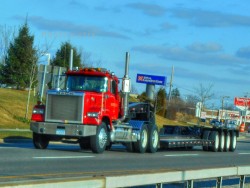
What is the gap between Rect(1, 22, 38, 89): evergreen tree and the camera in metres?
51.4

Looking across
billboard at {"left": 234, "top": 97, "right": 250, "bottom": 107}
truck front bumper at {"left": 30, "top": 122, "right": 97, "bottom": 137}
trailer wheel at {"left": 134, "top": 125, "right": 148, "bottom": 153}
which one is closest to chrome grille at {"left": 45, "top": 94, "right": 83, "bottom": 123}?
truck front bumper at {"left": 30, "top": 122, "right": 97, "bottom": 137}

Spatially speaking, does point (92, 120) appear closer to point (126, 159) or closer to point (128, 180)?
point (126, 159)

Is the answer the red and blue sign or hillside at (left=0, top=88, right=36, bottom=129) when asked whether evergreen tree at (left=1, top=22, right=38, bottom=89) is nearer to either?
hillside at (left=0, top=88, right=36, bottom=129)

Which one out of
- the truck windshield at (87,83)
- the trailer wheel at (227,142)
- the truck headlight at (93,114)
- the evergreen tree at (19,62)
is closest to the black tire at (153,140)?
the truck windshield at (87,83)

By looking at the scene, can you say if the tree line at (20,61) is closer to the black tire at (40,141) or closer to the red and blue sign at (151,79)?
the red and blue sign at (151,79)

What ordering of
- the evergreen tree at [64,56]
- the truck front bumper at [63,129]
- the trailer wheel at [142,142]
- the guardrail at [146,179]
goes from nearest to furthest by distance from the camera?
the guardrail at [146,179]
the truck front bumper at [63,129]
the trailer wheel at [142,142]
the evergreen tree at [64,56]

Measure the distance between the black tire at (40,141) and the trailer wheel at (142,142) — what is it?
3.93 m

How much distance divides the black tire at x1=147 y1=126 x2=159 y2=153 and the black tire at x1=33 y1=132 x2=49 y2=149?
4711 mm

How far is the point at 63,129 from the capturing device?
2017cm

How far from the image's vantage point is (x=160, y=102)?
65.8m

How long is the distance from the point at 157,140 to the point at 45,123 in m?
6.06

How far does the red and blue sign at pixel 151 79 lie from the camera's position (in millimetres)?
58531

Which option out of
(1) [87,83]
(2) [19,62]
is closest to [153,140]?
(1) [87,83]

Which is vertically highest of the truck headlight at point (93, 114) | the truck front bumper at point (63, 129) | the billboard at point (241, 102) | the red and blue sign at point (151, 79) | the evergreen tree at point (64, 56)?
the evergreen tree at point (64, 56)
